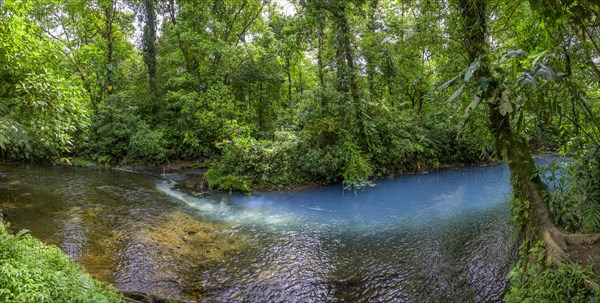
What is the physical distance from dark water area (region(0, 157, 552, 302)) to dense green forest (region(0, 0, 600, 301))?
4.96 feet

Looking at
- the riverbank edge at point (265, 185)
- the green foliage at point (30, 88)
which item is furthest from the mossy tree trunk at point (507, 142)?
the riverbank edge at point (265, 185)

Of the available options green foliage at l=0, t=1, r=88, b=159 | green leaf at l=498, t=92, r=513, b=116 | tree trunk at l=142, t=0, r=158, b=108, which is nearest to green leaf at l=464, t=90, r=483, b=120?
green leaf at l=498, t=92, r=513, b=116

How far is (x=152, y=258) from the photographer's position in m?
6.22

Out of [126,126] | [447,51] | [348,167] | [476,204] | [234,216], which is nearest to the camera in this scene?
[447,51]

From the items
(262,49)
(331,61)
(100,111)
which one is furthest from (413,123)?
(100,111)

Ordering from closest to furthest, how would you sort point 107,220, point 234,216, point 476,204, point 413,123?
point 107,220 → point 234,216 → point 476,204 → point 413,123

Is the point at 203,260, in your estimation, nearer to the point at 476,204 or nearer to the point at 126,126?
the point at 476,204

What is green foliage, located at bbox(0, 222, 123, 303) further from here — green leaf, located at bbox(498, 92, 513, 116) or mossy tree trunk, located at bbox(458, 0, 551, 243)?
mossy tree trunk, located at bbox(458, 0, 551, 243)

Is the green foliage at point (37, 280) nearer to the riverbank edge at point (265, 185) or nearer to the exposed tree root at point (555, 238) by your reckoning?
the exposed tree root at point (555, 238)

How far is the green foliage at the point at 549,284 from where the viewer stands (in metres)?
3.29

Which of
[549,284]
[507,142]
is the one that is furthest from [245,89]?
[549,284]

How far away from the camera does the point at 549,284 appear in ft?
11.6

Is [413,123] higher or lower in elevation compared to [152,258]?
higher

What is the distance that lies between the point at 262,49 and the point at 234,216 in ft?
36.4
